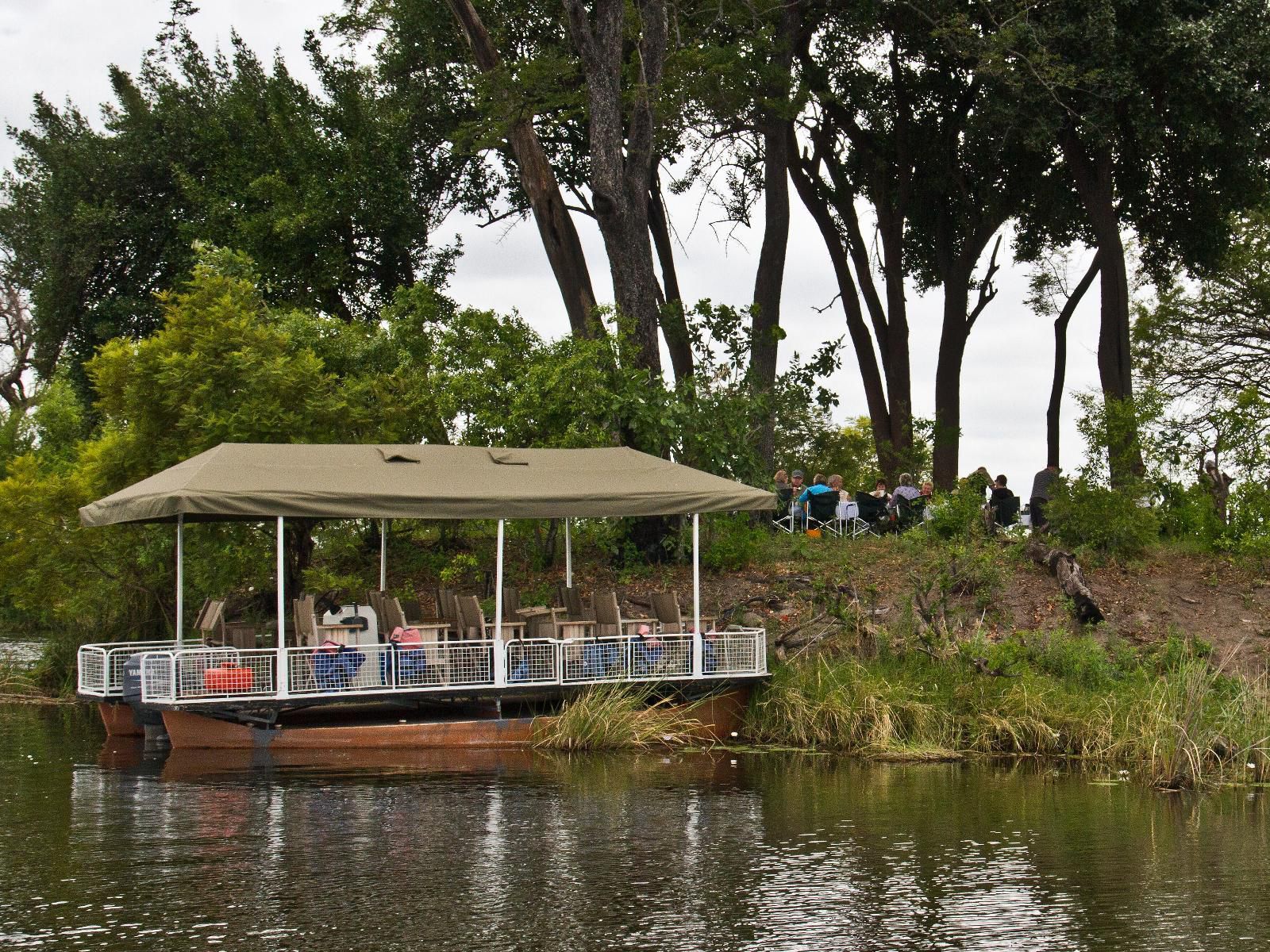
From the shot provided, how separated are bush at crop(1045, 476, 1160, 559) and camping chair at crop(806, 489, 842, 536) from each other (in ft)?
15.6

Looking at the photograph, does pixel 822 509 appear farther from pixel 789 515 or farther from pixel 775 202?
pixel 775 202

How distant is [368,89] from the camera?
36375 mm

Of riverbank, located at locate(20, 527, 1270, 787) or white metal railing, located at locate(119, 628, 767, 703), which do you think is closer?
white metal railing, located at locate(119, 628, 767, 703)

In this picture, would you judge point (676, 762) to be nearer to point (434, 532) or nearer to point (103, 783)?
point (103, 783)

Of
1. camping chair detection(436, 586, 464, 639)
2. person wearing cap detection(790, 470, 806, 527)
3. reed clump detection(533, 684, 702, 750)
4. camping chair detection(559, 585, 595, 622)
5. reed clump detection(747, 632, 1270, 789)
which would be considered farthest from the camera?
person wearing cap detection(790, 470, 806, 527)

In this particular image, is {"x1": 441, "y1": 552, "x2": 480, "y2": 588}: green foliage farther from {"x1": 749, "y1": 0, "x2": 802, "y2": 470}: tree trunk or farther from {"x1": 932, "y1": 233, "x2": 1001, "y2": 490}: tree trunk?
{"x1": 932, "y1": 233, "x2": 1001, "y2": 490}: tree trunk

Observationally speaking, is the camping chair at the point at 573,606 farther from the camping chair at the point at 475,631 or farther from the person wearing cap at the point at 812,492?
the person wearing cap at the point at 812,492

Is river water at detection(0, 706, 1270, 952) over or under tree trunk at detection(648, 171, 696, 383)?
under

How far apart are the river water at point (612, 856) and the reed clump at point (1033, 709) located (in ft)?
2.99

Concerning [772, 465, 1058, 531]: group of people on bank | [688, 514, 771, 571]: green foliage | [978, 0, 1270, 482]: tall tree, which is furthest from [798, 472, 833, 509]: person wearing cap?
[978, 0, 1270, 482]: tall tree

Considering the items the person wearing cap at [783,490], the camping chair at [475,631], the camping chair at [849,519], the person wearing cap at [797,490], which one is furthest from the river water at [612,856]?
the person wearing cap at [797,490]

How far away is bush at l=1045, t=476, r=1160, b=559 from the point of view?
2516cm

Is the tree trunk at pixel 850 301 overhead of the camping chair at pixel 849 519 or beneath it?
overhead

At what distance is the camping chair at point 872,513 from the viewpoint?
29781 mm
